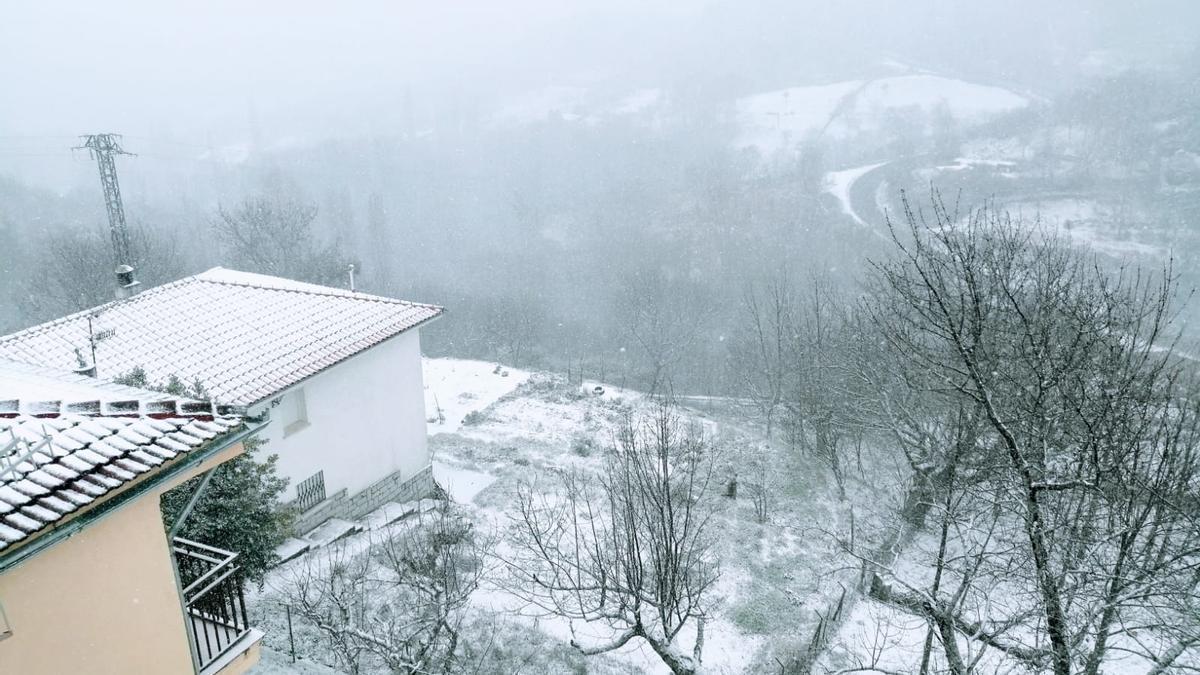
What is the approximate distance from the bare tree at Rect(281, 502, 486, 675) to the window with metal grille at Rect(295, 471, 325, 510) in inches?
68.2

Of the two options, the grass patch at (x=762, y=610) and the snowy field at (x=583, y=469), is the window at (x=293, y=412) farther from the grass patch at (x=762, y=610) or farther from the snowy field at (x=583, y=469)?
the grass patch at (x=762, y=610)

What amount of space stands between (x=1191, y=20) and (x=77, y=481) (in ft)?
403

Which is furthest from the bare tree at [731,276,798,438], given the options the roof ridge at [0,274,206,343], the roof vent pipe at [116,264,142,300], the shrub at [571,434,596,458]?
the roof vent pipe at [116,264,142,300]

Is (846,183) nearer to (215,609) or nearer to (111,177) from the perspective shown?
(111,177)

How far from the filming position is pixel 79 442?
4.74 meters

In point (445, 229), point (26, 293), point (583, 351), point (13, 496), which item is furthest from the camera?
point (445, 229)

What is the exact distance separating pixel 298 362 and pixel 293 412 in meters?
1.21

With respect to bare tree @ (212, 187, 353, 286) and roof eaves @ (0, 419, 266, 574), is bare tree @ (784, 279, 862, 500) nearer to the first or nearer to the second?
roof eaves @ (0, 419, 266, 574)

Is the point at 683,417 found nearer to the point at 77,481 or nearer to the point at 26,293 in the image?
the point at 77,481

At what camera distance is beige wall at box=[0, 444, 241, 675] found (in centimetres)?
435

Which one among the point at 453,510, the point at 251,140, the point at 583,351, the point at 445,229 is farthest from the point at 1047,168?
the point at 251,140

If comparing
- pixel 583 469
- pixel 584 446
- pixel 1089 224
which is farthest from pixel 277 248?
pixel 1089 224

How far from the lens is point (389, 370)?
15.6 metres

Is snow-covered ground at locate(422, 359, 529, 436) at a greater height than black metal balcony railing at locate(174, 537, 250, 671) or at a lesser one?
lesser
